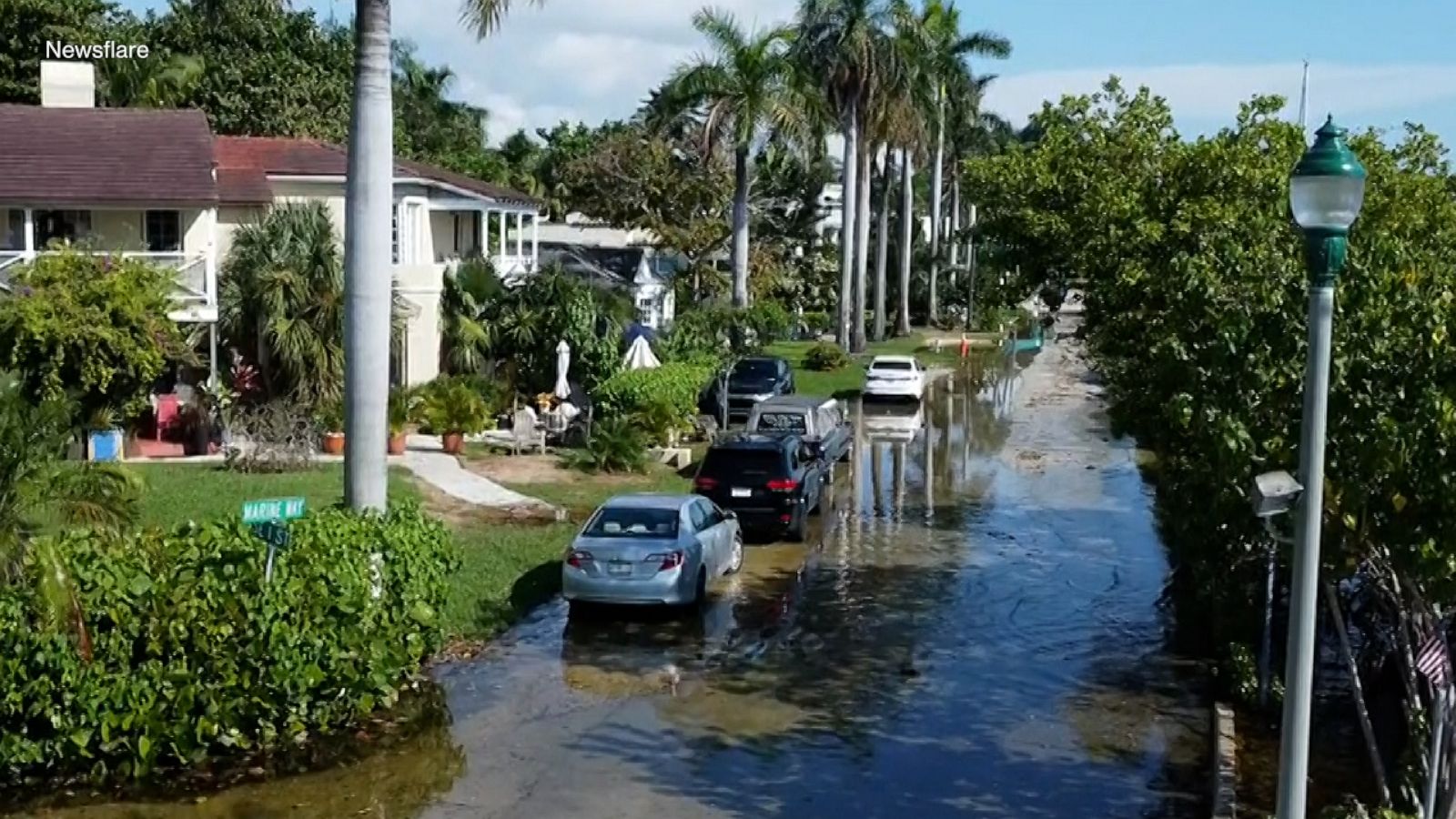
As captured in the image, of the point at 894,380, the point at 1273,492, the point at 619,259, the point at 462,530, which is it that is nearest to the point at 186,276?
the point at 462,530

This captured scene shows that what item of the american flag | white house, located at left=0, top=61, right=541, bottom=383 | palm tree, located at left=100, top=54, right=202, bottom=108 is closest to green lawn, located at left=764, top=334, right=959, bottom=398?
white house, located at left=0, top=61, right=541, bottom=383

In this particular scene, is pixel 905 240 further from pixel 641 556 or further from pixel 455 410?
pixel 641 556

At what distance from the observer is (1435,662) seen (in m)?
10.3

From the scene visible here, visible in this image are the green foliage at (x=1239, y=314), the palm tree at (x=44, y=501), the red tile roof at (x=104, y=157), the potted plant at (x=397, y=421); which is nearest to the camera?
the green foliage at (x=1239, y=314)

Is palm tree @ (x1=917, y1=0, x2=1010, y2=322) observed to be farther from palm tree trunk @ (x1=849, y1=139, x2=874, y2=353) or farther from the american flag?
the american flag

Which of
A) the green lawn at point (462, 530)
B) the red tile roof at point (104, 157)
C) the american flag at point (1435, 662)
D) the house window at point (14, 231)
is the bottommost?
the green lawn at point (462, 530)

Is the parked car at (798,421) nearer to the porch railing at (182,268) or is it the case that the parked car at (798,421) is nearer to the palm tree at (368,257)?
the porch railing at (182,268)

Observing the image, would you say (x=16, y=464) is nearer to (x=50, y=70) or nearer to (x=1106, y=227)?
(x=1106, y=227)

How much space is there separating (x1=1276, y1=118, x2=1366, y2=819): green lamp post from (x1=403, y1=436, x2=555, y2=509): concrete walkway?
715 inches

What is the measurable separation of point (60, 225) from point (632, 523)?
1724cm

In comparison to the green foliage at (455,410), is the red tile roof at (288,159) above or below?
above

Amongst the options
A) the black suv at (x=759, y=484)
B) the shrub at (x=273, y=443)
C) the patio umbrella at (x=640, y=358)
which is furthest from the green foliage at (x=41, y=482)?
the patio umbrella at (x=640, y=358)

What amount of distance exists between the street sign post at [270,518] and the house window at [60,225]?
2012 cm

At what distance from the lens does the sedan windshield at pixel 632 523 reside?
18531mm
